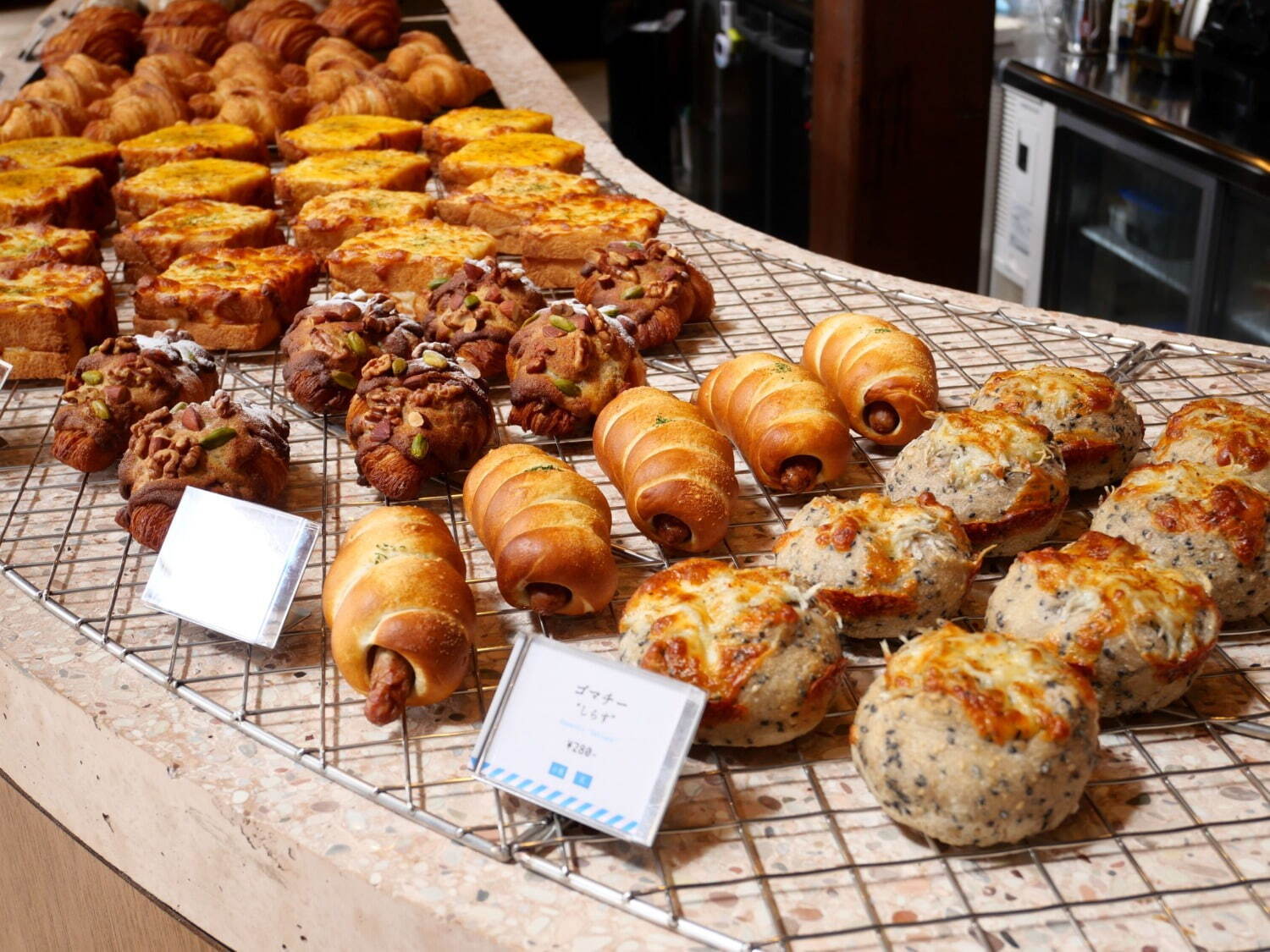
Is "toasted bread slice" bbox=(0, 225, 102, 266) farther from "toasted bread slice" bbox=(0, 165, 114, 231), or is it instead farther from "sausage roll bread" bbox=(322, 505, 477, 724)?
"sausage roll bread" bbox=(322, 505, 477, 724)

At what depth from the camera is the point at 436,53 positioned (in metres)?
4.65

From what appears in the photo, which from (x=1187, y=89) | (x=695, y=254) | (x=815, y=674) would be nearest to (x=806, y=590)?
(x=815, y=674)

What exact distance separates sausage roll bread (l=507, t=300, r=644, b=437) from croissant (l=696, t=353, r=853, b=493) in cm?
24

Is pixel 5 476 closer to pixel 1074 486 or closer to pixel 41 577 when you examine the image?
pixel 41 577

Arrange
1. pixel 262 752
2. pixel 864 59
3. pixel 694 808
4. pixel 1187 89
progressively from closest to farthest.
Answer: pixel 694 808 < pixel 262 752 < pixel 864 59 < pixel 1187 89

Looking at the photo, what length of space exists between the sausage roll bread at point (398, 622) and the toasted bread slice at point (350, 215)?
158cm

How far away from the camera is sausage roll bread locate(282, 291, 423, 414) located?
2.34 metres

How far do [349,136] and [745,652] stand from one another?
2799 mm

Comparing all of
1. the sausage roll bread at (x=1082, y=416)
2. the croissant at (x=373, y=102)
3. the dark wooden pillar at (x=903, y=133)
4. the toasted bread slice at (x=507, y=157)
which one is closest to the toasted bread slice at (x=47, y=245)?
the toasted bread slice at (x=507, y=157)

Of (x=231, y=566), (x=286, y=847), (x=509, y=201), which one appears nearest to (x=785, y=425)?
(x=231, y=566)

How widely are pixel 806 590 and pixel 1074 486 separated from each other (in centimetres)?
67

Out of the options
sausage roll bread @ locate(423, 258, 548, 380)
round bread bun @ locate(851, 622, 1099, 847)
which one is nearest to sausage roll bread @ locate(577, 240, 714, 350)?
sausage roll bread @ locate(423, 258, 548, 380)

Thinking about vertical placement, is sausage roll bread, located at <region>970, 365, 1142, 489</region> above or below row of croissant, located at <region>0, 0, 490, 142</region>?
below

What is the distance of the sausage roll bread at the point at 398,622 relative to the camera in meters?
1.50
